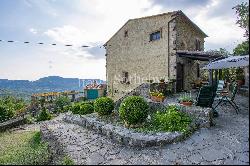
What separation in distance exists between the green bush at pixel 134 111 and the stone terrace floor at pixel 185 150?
118cm

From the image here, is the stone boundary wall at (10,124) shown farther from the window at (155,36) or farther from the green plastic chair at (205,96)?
the green plastic chair at (205,96)

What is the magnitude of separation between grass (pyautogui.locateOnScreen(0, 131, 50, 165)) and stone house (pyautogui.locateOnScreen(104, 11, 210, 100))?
1104 centimetres

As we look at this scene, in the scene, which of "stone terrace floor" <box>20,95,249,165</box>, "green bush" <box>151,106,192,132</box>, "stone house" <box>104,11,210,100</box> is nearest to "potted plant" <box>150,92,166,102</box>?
"green bush" <box>151,106,192,132</box>

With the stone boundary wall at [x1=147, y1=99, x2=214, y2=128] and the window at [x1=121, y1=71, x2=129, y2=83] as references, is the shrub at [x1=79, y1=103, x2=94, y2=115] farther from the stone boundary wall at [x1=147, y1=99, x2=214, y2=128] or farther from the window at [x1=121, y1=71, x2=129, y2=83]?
the window at [x1=121, y1=71, x2=129, y2=83]

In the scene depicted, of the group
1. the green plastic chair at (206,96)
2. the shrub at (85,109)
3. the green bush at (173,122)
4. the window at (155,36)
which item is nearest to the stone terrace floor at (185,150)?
the green bush at (173,122)

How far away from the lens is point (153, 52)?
21.4 metres

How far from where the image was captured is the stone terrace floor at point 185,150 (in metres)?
6.92

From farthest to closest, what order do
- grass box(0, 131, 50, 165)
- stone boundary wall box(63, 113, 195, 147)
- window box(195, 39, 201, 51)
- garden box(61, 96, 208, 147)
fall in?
window box(195, 39, 201, 51) < garden box(61, 96, 208, 147) < stone boundary wall box(63, 113, 195, 147) < grass box(0, 131, 50, 165)

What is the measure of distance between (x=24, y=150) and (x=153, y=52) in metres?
13.7

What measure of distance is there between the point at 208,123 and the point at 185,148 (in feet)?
7.24

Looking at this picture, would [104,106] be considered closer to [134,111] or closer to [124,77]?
[134,111]

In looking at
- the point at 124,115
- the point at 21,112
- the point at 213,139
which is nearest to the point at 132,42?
the point at 21,112

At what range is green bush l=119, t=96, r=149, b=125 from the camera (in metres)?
10.1

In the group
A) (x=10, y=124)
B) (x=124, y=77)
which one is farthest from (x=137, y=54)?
(x=10, y=124)
